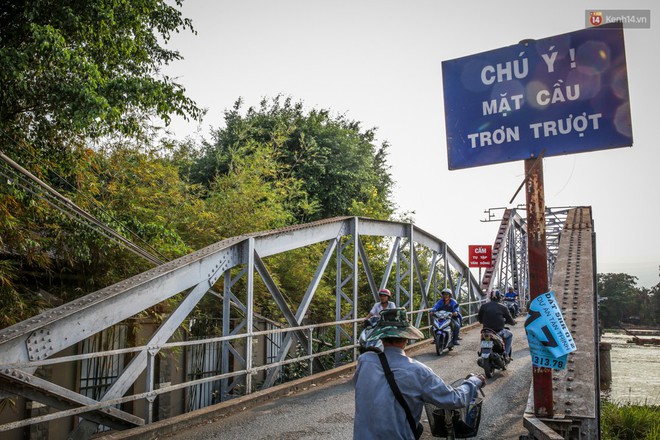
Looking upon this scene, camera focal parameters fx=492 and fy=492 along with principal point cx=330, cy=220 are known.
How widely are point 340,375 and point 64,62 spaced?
784cm

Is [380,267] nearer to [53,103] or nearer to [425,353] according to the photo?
[425,353]

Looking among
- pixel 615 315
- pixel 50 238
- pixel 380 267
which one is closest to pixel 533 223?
pixel 50 238

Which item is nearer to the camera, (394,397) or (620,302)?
(394,397)

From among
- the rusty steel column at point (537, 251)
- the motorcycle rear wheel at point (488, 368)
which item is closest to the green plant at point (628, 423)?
the motorcycle rear wheel at point (488, 368)

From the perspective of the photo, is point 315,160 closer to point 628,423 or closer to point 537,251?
point 628,423


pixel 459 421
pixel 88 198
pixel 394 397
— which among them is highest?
pixel 88 198

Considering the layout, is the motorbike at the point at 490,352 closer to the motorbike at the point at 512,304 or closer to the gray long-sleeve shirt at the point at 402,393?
the gray long-sleeve shirt at the point at 402,393

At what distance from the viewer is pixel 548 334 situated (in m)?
4.23

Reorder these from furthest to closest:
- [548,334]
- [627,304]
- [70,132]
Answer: [627,304]
[70,132]
[548,334]

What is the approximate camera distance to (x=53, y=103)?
7824mm

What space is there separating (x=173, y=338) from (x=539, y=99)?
30.8 ft

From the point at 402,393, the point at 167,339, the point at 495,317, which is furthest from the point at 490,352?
the point at 402,393

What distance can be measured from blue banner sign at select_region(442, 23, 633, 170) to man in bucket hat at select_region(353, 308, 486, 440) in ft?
9.48

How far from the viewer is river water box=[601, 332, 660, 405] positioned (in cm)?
2066
